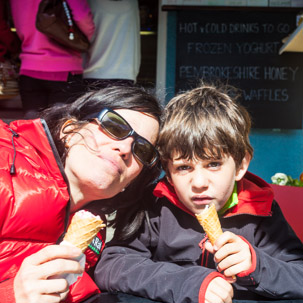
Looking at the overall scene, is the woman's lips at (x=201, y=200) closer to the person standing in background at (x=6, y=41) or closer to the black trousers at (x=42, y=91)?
the black trousers at (x=42, y=91)

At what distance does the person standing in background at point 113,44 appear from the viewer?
3.81 metres

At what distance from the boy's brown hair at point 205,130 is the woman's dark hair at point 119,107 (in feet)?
0.35

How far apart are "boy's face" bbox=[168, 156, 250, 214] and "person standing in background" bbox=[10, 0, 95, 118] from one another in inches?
71.1

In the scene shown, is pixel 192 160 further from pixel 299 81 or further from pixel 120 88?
pixel 299 81

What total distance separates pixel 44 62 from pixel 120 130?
197 centimetres

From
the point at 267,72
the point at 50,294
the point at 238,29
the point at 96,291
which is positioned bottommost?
the point at 96,291

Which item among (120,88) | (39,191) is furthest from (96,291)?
(120,88)

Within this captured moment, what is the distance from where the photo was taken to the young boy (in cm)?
160

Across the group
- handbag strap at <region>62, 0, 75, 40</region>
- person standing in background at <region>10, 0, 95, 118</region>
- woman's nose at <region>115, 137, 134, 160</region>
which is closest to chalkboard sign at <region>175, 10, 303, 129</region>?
person standing in background at <region>10, 0, 95, 118</region>

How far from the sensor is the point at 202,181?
179 centimetres

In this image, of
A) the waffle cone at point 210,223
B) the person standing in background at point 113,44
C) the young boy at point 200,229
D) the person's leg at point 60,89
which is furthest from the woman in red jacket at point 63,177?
the person standing in background at point 113,44

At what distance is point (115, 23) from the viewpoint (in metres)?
3.84

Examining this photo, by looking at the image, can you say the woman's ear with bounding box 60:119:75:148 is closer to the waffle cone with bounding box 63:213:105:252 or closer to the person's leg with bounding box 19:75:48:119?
the waffle cone with bounding box 63:213:105:252

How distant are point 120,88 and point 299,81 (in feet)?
10.7
